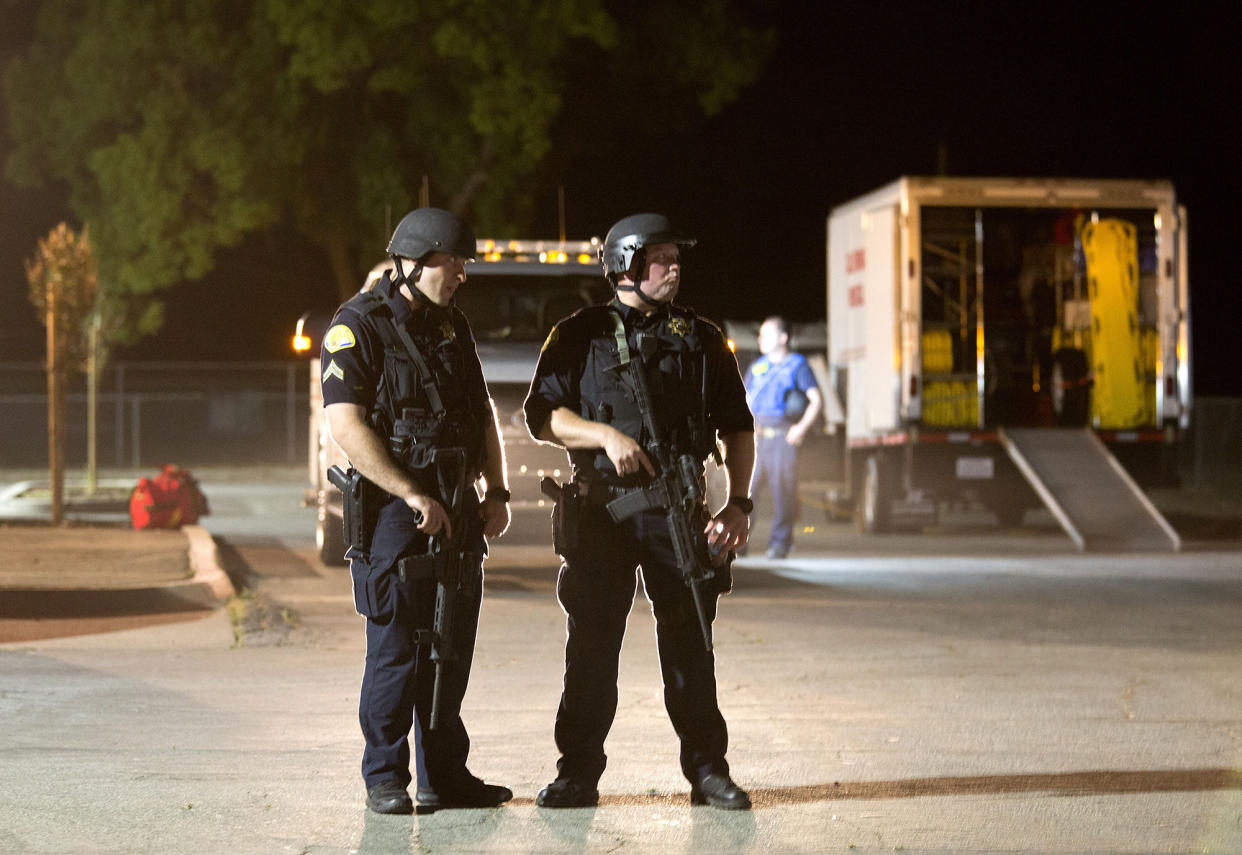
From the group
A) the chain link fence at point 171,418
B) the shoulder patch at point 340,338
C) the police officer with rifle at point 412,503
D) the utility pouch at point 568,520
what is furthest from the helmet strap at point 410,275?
the chain link fence at point 171,418

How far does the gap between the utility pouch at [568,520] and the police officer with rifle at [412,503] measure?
0.25m

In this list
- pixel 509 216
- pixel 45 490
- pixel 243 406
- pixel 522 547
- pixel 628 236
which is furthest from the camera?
pixel 243 406

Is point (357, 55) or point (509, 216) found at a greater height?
point (357, 55)

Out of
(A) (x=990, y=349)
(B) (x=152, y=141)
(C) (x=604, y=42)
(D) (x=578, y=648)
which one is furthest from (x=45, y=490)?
(D) (x=578, y=648)

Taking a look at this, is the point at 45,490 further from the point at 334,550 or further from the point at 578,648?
the point at 578,648

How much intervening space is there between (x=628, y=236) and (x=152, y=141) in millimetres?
27711

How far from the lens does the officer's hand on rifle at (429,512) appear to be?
561cm

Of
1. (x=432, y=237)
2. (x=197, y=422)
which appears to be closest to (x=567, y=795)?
(x=432, y=237)

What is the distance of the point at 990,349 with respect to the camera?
784 inches

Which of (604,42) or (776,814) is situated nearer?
(776,814)

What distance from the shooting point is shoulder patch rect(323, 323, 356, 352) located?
5.69 metres

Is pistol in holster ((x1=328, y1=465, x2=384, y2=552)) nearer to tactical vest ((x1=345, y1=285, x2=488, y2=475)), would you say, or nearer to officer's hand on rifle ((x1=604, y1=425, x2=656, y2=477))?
tactical vest ((x1=345, y1=285, x2=488, y2=475))

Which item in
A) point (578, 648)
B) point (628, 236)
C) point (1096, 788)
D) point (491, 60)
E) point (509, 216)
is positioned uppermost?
point (491, 60)

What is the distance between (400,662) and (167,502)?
12875 millimetres
